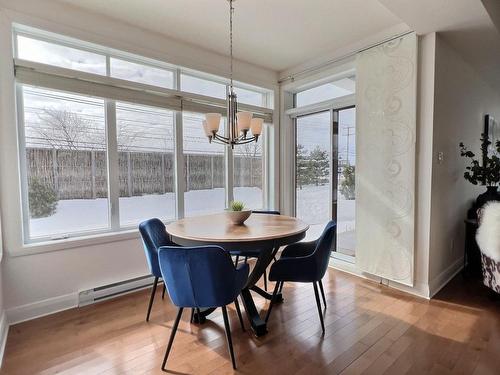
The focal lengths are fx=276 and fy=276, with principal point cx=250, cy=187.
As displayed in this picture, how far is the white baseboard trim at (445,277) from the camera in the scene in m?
2.83

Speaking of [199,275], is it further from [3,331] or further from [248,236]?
[3,331]

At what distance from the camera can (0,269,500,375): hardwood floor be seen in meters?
1.82

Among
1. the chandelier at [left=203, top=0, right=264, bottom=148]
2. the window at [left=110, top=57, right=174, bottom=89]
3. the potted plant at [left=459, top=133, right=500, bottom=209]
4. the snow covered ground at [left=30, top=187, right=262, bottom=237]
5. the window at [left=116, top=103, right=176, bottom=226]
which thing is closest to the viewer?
the chandelier at [left=203, top=0, right=264, bottom=148]

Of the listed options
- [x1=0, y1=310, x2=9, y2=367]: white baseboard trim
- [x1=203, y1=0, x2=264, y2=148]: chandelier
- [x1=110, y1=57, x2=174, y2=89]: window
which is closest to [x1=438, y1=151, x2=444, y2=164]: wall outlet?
[x1=203, y1=0, x2=264, y2=148]: chandelier

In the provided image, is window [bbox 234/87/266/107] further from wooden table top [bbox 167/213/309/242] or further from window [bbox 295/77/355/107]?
wooden table top [bbox 167/213/309/242]

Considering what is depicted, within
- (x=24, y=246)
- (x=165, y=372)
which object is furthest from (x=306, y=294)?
(x=24, y=246)

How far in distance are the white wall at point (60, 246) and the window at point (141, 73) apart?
16 cm

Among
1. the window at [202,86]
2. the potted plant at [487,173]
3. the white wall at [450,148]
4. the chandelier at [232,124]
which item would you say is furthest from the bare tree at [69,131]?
the potted plant at [487,173]

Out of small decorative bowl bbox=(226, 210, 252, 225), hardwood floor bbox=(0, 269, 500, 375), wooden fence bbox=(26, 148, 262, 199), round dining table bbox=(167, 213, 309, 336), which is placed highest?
wooden fence bbox=(26, 148, 262, 199)

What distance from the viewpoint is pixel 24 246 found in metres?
2.43

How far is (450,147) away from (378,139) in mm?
801

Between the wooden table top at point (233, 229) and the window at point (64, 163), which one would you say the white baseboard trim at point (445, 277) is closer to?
the wooden table top at point (233, 229)

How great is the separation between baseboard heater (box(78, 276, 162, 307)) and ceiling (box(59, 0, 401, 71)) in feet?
8.92

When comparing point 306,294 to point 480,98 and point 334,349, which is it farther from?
point 480,98
